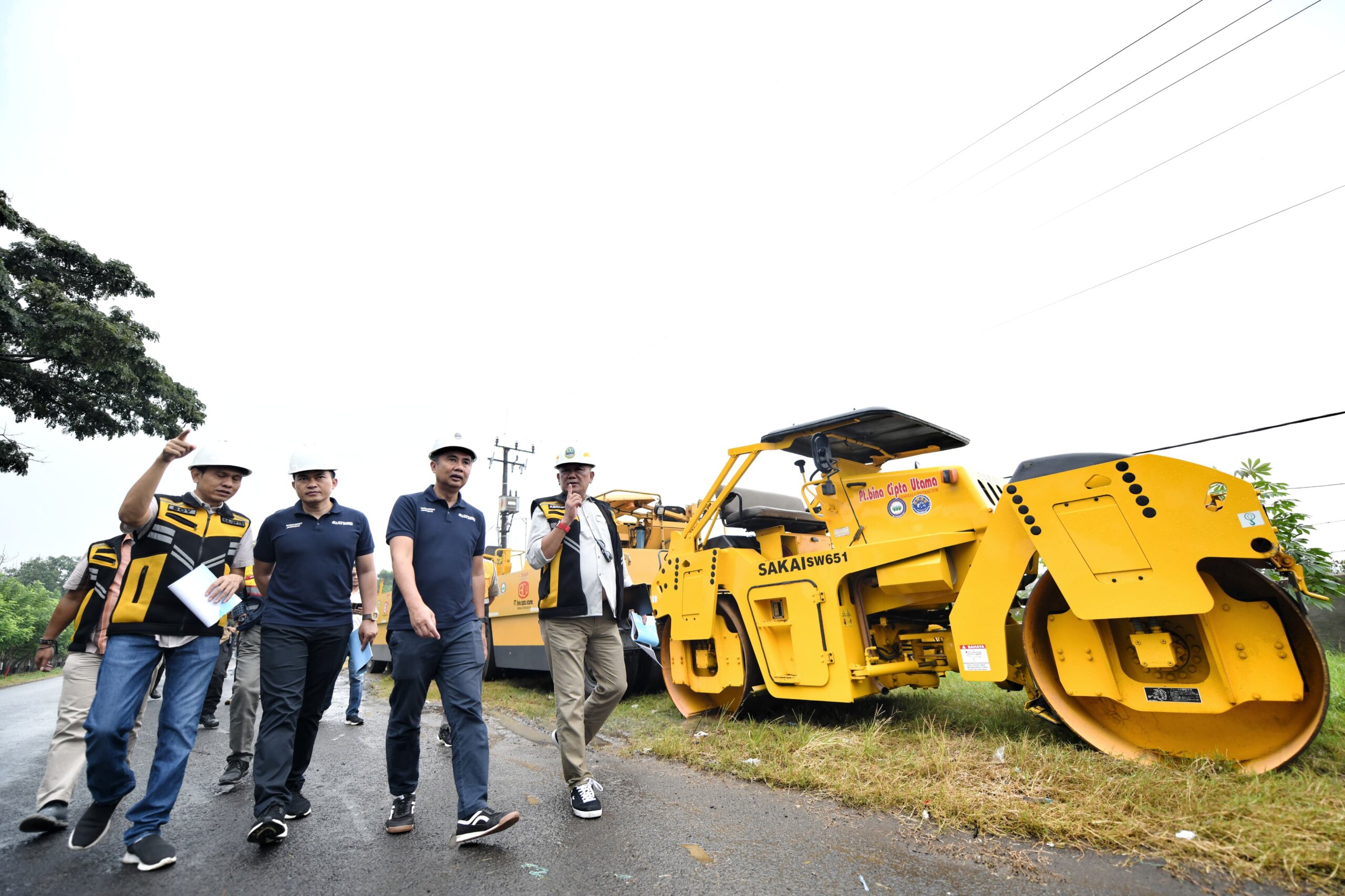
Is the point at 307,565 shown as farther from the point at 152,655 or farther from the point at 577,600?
the point at 577,600

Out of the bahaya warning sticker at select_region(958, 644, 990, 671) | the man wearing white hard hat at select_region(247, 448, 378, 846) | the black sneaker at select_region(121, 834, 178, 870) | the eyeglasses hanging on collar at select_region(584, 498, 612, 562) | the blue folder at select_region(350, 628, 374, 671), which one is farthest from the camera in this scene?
the blue folder at select_region(350, 628, 374, 671)

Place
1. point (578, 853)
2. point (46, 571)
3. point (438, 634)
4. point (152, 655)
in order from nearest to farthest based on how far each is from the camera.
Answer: point (578, 853) → point (152, 655) → point (438, 634) → point (46, 571)

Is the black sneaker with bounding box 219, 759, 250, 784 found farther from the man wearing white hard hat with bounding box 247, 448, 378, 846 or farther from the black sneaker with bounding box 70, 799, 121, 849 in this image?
the black sneaker with bounding box 70, 799, 121, 849

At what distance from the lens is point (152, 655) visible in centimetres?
296

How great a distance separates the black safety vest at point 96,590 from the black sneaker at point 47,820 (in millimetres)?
712

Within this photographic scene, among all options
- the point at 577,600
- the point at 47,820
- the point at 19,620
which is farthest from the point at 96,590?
the point at 19,620

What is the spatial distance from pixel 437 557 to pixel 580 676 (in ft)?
3.46

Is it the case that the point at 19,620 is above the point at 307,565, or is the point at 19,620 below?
below

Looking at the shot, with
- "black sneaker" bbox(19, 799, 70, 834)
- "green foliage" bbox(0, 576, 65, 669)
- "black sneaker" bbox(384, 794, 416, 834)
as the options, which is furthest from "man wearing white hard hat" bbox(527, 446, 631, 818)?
"green foliage" bbox(0, 576, 65, 669)

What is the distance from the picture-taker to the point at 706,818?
10.8 ft

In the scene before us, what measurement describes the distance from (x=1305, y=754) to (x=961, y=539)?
6.41 feet

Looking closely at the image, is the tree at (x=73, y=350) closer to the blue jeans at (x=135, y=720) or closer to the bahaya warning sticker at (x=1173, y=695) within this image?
the blue jeans at (x=135, y=720)

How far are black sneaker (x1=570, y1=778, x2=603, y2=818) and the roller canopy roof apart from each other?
9.55 ft

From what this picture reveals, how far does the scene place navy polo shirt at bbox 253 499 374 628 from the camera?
3197mm
